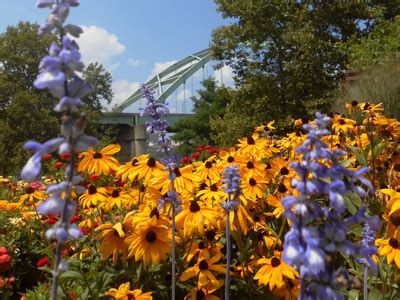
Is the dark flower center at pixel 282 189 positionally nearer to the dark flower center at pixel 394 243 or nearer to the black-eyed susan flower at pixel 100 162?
the dark flower center at pixel 394 243

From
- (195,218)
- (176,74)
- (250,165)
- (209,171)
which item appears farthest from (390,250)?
(176,74)

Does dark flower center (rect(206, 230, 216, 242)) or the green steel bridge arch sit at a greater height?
the green steel bridge arch

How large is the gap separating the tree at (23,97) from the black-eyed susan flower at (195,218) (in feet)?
93.9

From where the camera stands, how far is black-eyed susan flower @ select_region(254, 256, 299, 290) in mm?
2770

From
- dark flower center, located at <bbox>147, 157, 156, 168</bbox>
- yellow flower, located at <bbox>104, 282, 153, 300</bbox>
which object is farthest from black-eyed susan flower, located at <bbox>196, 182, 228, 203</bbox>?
yellow flower, located at <bbox>104, 282, 153, 300</bbox>

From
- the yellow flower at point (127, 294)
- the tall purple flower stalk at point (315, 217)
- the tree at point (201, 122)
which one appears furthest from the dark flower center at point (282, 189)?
the tree at point (201, 122)

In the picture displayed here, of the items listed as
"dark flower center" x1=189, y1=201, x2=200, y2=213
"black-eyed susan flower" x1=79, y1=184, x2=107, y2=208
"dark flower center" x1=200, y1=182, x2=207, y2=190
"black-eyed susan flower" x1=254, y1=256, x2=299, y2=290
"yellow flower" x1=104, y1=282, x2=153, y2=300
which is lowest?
"yellow flower" x1=104, y1=282, x2=153, y2=300

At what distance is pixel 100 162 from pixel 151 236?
1334mm

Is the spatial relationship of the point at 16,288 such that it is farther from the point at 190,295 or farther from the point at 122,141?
the point at 122,141

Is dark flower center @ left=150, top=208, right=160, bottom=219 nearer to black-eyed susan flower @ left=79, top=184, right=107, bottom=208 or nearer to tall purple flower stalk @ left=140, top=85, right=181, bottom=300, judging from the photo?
tall purple flower stalk @ left=140, top=85, right=181, bottom=300

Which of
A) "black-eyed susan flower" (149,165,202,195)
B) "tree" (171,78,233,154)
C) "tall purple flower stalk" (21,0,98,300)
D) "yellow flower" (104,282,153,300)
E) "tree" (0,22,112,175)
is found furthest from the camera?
"tree" (171,78,233,154)

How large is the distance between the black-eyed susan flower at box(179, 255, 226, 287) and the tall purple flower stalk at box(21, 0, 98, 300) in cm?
178

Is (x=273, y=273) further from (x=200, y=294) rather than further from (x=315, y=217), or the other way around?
(x=315, y=217)

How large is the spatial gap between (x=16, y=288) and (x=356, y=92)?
272 inches
